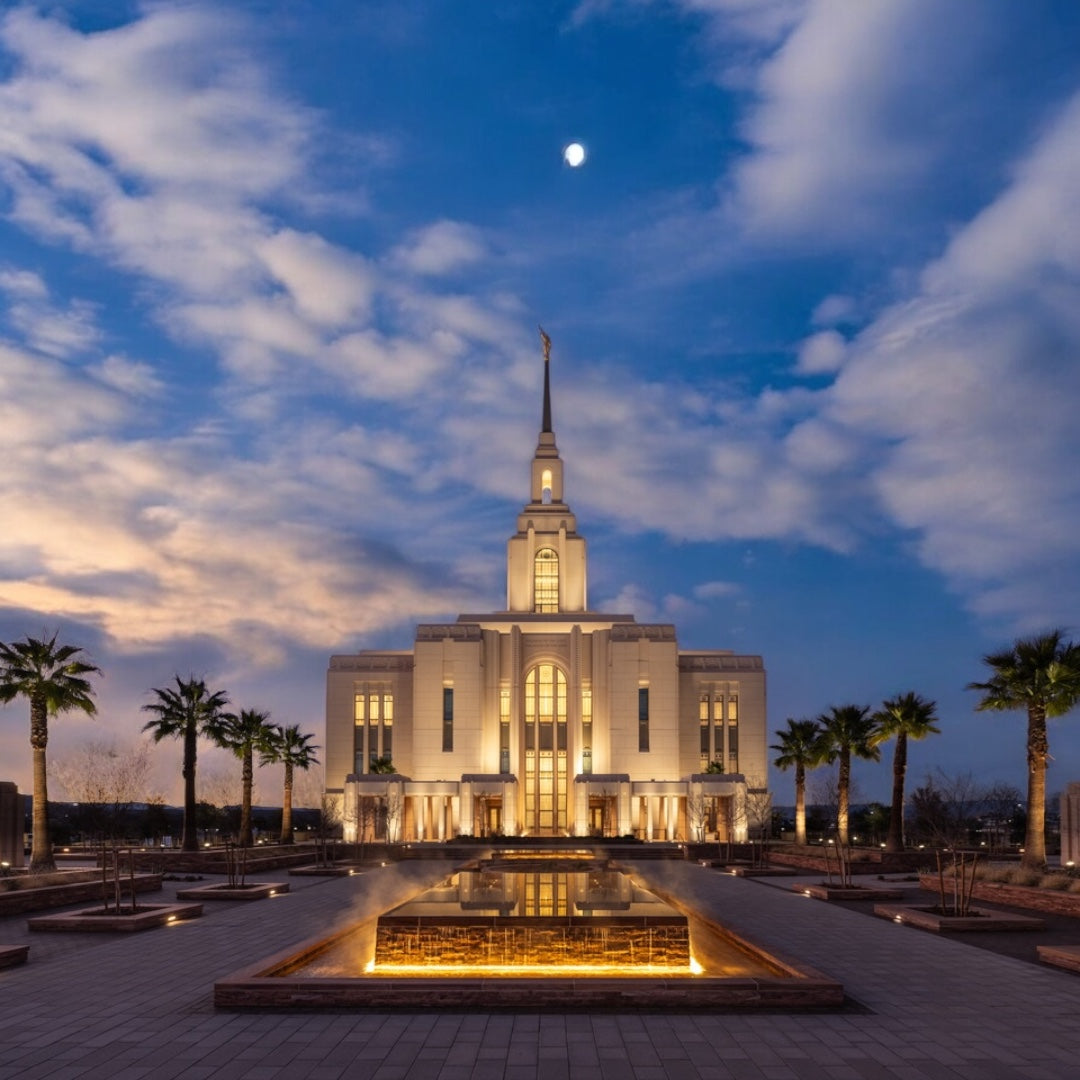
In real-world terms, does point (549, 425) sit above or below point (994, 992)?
above

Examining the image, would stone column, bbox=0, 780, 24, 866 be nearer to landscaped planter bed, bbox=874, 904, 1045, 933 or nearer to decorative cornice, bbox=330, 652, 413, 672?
landscaped planter bed, bbox=874, 904, 1045, 933

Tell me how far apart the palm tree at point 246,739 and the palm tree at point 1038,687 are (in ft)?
94.0

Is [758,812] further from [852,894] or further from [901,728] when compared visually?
[852,894]

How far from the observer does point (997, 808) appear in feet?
234

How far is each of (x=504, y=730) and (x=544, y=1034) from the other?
186ft

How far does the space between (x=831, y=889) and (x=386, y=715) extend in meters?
48.5

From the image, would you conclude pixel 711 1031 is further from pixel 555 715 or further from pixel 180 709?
pixel 555 715

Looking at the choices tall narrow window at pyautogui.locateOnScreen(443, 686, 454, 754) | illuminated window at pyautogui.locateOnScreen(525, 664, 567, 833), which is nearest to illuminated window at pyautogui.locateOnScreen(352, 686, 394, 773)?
tall narrow window at pyautogui.locateOnScreen(443, 686, 454, 754)

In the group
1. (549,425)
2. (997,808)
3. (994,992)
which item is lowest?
(997,808)

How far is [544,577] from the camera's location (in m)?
76.7

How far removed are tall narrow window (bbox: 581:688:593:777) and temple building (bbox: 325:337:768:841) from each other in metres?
0.08

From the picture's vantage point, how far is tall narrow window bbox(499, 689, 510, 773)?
213 feet

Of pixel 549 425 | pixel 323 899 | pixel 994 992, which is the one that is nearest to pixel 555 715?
pixel 549 425

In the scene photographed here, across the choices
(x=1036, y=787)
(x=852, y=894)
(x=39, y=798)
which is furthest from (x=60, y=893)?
(x=1036, y=787)
